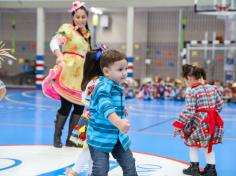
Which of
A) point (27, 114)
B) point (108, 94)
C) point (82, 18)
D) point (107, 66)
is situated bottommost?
point (27, 114)

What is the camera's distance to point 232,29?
13.4m

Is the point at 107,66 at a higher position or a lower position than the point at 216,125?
higher

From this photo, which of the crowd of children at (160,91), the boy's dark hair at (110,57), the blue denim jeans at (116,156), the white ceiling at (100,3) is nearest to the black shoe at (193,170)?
the blue denim jeans at (116,156)

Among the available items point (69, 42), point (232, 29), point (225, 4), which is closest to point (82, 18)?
point (69, 42)

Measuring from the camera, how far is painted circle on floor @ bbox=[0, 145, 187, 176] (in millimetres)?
3483

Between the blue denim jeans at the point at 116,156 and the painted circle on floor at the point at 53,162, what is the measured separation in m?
0.82

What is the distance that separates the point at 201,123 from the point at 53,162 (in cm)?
137

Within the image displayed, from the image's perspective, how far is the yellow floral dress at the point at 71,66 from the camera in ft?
14.7

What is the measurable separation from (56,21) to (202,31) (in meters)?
6.00

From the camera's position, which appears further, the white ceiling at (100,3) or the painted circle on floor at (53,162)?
the white ceiling at (100,3)

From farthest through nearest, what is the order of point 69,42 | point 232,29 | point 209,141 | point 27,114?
point 232,29
point 27,114
point 69,42
point 209,141

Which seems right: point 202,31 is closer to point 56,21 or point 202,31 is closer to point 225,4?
point 225,4

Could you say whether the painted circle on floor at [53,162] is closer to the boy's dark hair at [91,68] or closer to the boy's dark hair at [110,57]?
the boy's dark hair at [91,68]

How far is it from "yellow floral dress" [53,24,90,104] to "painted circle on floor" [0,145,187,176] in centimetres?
59
